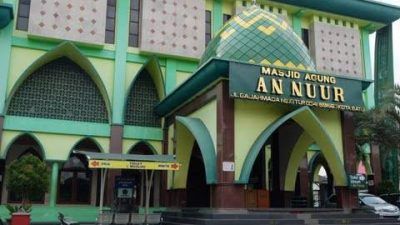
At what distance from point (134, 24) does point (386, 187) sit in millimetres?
16836

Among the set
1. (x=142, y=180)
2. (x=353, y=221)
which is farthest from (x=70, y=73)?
(x=353, y=221)

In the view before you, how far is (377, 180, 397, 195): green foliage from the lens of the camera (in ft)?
85.7

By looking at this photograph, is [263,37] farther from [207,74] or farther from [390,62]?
[390,62]

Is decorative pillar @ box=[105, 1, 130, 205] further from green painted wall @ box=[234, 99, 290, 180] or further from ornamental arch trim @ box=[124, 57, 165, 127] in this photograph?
green painted wall @ box=[234, 99, 290, 180]

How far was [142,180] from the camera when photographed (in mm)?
23344

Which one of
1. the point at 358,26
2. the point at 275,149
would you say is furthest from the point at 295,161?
the point at 358,26

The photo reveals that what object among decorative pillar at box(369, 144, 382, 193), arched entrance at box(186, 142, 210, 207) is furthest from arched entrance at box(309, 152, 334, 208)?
arched entrance at box(186, 142, 210, 207)

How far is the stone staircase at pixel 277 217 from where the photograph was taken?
1411 cm

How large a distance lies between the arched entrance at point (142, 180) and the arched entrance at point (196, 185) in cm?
233

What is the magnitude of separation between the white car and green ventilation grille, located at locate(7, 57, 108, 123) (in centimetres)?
1303

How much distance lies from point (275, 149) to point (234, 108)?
541 centimetres

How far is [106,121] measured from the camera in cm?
2203

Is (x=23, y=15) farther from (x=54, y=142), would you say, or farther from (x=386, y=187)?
(x=386, y=187)

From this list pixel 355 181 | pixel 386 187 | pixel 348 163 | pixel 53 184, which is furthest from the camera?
pixel 386 187
